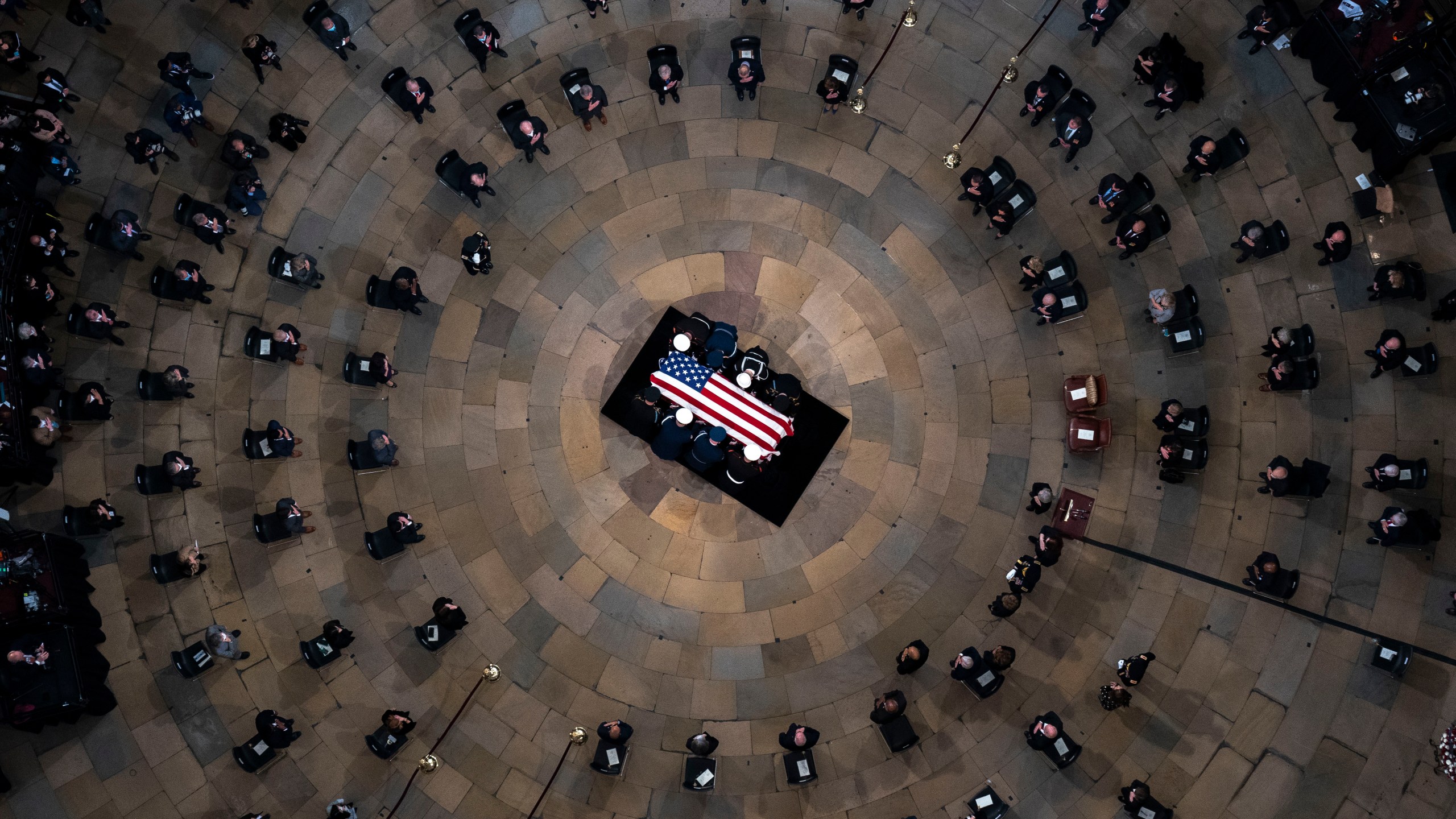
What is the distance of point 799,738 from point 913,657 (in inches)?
121

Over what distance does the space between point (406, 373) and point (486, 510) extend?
384 cm

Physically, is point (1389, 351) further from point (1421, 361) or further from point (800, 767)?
point (800, 767)

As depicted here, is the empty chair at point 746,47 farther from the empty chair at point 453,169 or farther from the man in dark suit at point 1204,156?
the man in dark suit at point 1204,156

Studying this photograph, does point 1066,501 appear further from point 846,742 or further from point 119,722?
point 119,722

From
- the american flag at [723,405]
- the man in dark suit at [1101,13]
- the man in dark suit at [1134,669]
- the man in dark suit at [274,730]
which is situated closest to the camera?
the man in dark suit at [274,730]

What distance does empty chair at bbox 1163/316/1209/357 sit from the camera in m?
21.8

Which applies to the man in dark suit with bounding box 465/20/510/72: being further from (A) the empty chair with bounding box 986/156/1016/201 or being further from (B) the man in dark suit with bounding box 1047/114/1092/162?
(B) the man in dark suit with bounding box 1047/114/1092/162

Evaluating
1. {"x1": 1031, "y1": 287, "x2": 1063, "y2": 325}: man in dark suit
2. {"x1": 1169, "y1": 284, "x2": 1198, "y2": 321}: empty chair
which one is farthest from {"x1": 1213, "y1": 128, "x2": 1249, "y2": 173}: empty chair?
{"x1": 1031, "y1": 287, "x2": 1063, "y2": 325}: man in dark suit

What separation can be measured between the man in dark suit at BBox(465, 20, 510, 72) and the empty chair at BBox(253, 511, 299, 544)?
1181 centimetres

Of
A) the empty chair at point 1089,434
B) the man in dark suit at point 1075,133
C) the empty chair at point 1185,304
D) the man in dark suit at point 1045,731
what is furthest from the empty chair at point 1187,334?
the man in dark suit at point 1045,731

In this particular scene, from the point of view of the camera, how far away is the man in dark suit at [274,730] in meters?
20.3

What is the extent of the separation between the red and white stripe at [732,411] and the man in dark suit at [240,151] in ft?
36.5

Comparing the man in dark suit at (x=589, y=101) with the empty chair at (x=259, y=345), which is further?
Answer: the man in dark suit at (x=589, y=101)

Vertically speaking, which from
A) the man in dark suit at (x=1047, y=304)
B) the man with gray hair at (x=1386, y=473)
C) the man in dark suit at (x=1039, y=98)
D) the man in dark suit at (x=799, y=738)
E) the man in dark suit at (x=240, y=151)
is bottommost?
the man in dark suit at (x=799, y=738)
